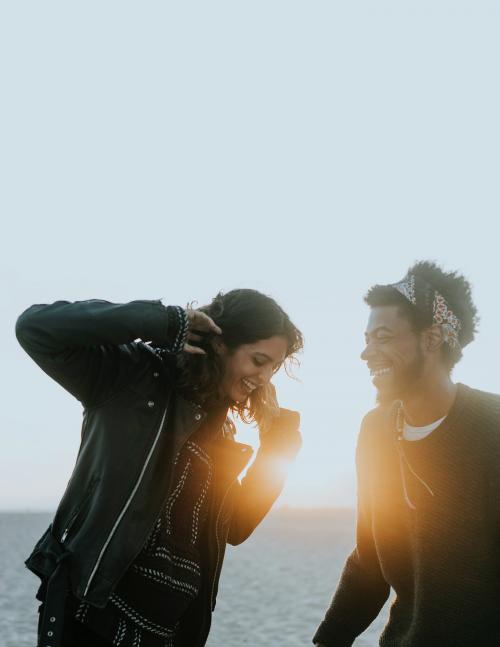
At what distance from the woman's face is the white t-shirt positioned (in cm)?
107

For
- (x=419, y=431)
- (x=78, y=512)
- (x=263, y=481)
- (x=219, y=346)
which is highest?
(x=219, y=346)

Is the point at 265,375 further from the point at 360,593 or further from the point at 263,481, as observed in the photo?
the point at 360,593

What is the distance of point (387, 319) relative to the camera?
456 centimetres

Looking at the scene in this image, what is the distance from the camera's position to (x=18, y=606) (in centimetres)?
1619

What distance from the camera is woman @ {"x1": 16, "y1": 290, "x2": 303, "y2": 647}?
→ 3252 mm

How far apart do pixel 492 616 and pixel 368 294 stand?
1.98 m

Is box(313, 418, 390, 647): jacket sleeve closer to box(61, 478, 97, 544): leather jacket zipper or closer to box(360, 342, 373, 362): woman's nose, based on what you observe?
box(360, 342, 373, 362): woman's nose

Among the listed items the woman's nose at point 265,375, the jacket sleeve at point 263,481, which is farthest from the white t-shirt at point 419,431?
the woman's nose at point 265,375

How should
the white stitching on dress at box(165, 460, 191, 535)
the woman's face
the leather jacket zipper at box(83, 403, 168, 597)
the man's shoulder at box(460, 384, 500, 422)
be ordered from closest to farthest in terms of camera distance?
1. the leather jacket zipper at box(83, 403, 168, 597)
2. the white stitching on dress at box(165, 460, 191, 535)
3. the woman's face
4. the man's shoulder at box(460, 384, 500, 422)

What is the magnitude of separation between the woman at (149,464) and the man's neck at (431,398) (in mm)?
876

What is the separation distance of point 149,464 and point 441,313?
2.11 m

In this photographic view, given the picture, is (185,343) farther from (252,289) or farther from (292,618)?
(292,618)

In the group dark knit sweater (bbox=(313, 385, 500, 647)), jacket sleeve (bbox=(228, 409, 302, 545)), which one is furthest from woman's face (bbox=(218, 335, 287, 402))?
dark knit sweater (bbox=(313, 385, 500, 647))

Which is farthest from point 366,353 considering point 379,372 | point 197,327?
point 197,327
